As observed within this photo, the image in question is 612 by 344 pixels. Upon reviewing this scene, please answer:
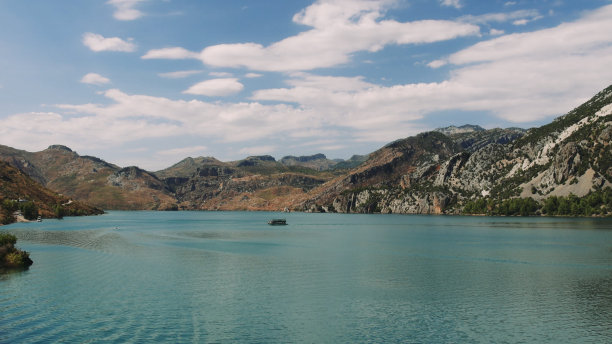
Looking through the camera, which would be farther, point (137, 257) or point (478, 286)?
point (137, 257)

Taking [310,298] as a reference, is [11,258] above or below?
above

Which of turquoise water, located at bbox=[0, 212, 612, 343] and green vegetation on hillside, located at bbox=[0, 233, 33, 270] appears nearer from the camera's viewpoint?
turquoise water, located at bbox=[0, 212, 612, 343]

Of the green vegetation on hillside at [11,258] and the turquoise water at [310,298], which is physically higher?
the green vegetation on hillside at [11,258]

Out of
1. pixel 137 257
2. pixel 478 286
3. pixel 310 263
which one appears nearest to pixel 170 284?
pixel 310 263

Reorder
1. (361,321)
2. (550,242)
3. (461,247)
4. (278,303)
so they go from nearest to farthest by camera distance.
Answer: (361,321) < (278,303) < (461,247) < (550,242)

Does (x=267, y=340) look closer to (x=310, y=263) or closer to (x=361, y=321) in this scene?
(x=361, y=321)

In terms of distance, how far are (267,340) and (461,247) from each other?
8215 cm

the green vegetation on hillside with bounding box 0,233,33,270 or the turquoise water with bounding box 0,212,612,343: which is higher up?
the green vegetation on hillside with bounding box 0,233,33,270

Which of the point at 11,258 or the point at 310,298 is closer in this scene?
the point at 310,298

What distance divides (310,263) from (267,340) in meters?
43.9

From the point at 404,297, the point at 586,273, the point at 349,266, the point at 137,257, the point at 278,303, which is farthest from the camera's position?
the point at 137,257

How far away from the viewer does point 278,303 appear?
159 feet

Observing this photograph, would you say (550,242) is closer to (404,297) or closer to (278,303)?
(404,297)

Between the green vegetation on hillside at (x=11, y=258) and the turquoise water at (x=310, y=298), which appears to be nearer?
the turquoise water at (x=310, y=298)
